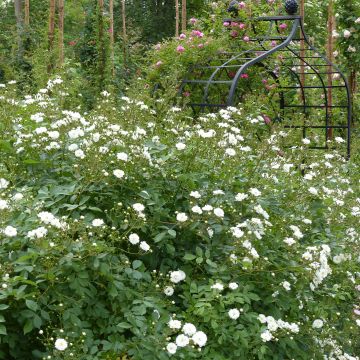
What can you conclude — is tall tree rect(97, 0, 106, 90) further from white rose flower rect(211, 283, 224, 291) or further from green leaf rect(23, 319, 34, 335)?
green leaf rect(23, 319, 34, 335)

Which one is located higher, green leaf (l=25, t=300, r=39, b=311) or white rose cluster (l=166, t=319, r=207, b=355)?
green leaf (l=25, t=300, r=39, b=311)

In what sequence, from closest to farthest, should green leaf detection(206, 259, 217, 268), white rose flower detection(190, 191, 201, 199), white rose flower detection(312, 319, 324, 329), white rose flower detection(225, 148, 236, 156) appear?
1. green leaf detection(206, 259, 217, 268)
2. white rose flower detection(190, 191, 201, 199)
3. white rose flower detection(312, 319, 324, 329)
4. white rose flower detection(225, 148, 236, 156)

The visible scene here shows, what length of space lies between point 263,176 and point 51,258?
1.37 metres

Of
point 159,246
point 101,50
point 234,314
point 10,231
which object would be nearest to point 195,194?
point 159,246

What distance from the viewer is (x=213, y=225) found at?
2.64 metres

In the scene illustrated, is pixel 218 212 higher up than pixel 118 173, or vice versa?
pixel 118 173

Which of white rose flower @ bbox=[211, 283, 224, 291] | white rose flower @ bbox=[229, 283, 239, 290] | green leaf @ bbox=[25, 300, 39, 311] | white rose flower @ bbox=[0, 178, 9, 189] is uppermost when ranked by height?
white rose flower @ bbox=[0, 178, 9, 189]

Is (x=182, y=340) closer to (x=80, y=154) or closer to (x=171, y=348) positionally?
(x=171, y=348)

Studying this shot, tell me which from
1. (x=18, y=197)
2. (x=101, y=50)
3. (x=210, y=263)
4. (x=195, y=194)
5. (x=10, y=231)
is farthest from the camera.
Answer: (x=101, y=50)

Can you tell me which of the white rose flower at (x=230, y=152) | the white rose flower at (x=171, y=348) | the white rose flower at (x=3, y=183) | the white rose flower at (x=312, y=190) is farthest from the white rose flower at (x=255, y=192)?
the white rose flower at (x=3, y=183)

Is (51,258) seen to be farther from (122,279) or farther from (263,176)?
(263,176)

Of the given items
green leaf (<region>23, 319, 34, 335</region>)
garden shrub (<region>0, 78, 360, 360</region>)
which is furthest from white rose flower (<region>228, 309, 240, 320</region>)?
green leaf (<region>23, 319, 34, 335</region>)

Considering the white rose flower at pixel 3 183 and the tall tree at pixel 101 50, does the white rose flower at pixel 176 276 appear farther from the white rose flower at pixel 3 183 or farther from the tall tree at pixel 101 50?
the tall tree at pixel 101 50

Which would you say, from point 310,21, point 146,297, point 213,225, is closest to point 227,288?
point 213,225
